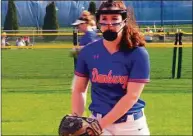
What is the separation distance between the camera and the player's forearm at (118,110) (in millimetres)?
4160

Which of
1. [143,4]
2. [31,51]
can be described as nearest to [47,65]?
[31,51]

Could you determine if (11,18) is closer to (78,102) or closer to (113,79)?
(78,102)

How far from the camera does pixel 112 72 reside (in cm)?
430

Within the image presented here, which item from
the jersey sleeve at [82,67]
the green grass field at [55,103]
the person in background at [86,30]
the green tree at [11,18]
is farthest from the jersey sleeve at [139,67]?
the green tree at [11,18]

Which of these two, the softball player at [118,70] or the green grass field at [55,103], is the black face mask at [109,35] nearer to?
the softball player at [118,70]

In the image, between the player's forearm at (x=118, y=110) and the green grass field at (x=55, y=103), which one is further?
the green grass field at (x=55, y=103)

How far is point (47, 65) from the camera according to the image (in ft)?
76.8

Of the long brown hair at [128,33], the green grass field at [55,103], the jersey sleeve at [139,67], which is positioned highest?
the long brown hair at [128,33]

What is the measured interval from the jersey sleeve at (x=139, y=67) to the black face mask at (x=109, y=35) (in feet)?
0.64

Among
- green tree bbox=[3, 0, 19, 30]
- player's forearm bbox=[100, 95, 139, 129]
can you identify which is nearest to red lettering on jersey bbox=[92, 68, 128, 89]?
player's forearm bbox=[100, 95, 139, 129]

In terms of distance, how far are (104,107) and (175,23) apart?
4455 centimetres

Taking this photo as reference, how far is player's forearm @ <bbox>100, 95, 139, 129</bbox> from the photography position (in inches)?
164

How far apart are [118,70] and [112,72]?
5 centimetres

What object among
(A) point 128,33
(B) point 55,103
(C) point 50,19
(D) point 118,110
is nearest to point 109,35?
(A) point 128,33
